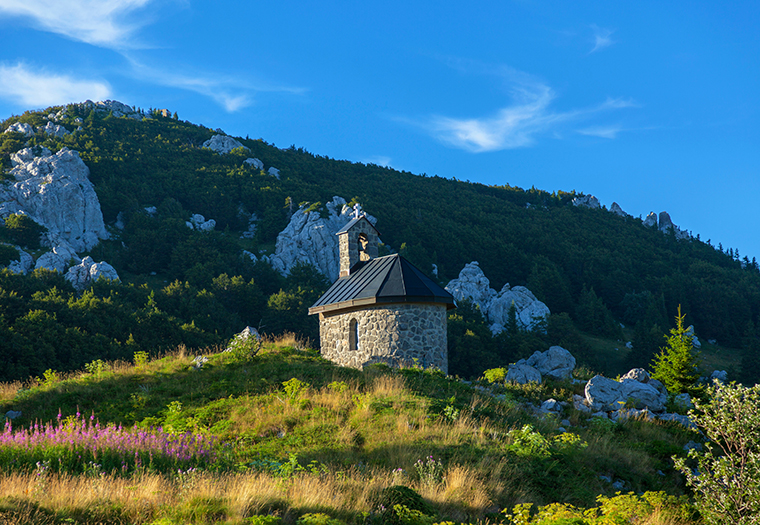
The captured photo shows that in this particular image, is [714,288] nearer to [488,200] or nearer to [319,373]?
[488,200]

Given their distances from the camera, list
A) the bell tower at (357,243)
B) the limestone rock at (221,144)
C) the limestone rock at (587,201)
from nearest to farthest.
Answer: the bell tower at (357,243)
the limestone rock at (221,144)
the limestone rock at (587,201)

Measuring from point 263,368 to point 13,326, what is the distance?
20394 millimetres

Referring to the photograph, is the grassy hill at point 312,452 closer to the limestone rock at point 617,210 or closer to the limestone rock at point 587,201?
the limestone rock at point 587,201

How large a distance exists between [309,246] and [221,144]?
32.4 metres

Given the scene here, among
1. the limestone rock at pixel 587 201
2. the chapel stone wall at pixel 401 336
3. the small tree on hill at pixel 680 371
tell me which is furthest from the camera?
the limestone rock at pixel 587 201

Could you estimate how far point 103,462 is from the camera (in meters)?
7.91

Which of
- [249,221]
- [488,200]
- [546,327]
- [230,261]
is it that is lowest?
[546,327]

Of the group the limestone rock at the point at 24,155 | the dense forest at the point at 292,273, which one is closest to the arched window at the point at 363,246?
the dense forest at the point at 292,273

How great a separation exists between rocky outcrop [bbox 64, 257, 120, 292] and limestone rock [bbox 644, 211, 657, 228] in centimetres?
8960

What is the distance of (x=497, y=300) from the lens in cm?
5381

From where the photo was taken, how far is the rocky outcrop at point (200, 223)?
5544 centimetres

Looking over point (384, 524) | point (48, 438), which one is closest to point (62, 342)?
point (48, 438)

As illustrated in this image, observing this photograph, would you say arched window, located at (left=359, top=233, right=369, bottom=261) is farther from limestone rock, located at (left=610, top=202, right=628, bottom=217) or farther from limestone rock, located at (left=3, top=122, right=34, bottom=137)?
limestone rock, located at (left=610, top=202, right=628, bottom=217)

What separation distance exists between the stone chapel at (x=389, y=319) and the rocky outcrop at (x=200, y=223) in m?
39.3
